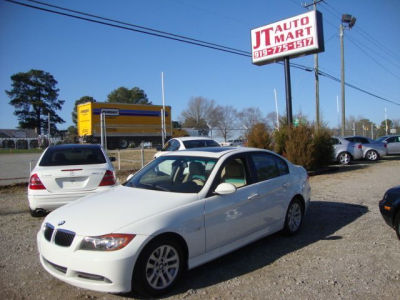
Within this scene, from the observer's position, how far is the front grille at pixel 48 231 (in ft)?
11.7

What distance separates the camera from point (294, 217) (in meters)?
5.46

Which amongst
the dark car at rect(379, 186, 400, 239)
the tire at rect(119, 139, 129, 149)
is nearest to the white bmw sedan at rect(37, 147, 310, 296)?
the dark car at rect(379, 186, 400, 239)

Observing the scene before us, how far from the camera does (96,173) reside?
646 centimetres

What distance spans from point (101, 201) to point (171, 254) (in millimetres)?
1113

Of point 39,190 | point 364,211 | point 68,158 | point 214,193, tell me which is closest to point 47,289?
point 214,193

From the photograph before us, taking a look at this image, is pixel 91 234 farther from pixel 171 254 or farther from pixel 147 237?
pixel 171 254

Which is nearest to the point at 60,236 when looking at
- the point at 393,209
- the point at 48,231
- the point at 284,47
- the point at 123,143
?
→ the point at 48,231

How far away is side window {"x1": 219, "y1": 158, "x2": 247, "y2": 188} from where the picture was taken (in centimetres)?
448

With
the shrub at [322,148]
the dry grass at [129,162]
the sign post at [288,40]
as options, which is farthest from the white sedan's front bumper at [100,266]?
the sign post at [288,40]

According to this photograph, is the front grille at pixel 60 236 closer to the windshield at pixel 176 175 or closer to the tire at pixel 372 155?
the windshield at pixel 176 175

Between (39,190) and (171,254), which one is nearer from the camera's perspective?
(171,254)

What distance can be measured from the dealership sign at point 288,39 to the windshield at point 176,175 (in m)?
12.1

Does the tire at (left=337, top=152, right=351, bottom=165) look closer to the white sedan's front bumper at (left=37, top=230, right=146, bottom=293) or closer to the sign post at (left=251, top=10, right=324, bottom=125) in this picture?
the sign post at (left=251, top=10, right=324, bottom=125)

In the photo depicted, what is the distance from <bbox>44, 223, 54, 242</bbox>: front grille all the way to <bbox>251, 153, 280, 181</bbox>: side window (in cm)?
273
